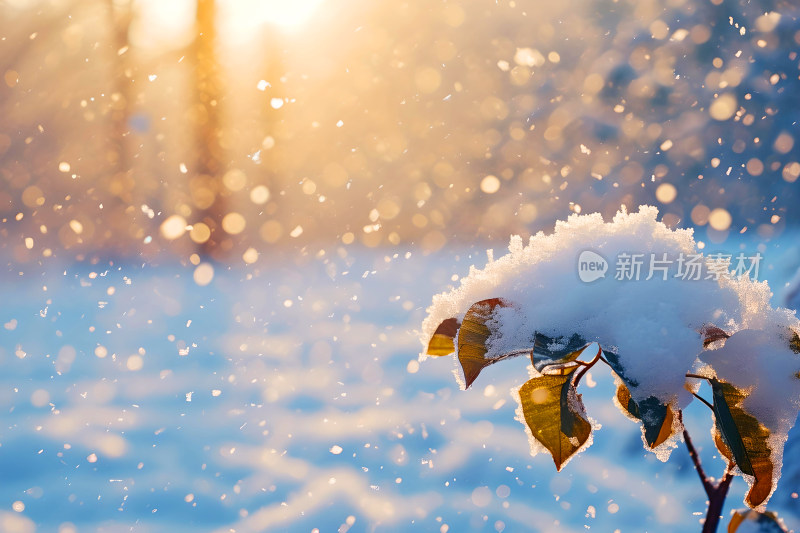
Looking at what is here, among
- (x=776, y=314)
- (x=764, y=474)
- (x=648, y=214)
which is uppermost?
(x=648, y=214)

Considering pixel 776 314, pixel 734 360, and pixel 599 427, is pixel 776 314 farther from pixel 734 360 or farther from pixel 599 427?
pixel 599 427

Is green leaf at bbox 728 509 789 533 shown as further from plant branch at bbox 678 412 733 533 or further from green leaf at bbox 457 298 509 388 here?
green leaf at bbox 457 298 509 388

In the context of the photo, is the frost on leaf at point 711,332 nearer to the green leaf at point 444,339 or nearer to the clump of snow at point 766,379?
the clump of snow at point 766,379

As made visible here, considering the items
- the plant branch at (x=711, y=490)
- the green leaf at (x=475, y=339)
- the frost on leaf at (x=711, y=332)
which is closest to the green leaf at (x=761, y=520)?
the plant branch at (x=711, y=490)

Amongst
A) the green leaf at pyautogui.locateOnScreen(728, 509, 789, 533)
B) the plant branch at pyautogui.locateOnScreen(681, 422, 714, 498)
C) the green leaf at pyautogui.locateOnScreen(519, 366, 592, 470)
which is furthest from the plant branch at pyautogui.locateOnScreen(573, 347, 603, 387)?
the green leaf at pyautogui.locateOnScreen(728, 509, 789, 533)

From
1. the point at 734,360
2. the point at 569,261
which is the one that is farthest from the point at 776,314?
the point at 569,261

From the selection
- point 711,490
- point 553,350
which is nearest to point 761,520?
point 711,490
